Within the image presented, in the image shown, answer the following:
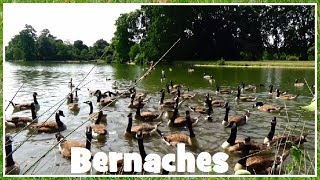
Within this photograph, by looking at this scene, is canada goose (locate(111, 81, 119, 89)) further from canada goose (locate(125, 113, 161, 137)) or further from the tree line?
the tree line

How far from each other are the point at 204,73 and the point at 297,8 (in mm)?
1280

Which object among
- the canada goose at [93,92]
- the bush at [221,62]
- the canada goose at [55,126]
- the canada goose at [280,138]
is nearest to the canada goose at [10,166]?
the canada goose at [55,126]

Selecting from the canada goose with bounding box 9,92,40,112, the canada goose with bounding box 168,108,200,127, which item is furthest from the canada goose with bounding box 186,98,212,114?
the canada goose with bounding box 9,92,40,112

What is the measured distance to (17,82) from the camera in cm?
474

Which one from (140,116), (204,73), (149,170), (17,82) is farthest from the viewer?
(140,116)

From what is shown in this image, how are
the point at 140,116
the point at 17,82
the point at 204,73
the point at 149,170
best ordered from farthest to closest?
the point at 140,116 → the point at 204,73 → the point at 17,82 → the point at 149,170

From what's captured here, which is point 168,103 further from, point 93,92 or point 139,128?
point 93,92

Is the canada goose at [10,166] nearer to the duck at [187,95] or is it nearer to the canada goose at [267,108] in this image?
the duck at [187,95]

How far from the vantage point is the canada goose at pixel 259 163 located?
4.46m

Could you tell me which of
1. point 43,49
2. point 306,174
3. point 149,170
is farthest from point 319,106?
point 43,49

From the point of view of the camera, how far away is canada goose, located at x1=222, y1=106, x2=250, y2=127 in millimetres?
5301

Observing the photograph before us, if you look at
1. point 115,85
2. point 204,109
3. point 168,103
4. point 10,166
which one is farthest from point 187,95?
point 10,166

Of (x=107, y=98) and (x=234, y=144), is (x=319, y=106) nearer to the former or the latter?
(x=234, y=144)

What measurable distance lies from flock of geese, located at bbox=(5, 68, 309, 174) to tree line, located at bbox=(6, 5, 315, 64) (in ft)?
1.11
